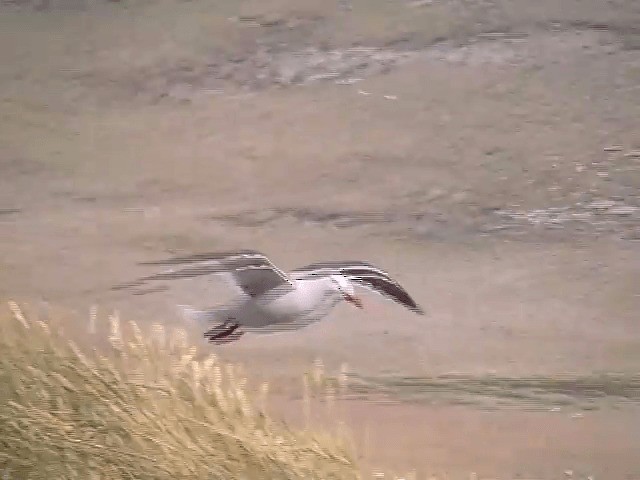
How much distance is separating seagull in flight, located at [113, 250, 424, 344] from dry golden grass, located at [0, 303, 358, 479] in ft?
0.24

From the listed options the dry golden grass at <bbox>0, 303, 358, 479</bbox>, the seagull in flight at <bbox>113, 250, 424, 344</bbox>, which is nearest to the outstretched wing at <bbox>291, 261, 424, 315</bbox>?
the seagull in flight at <bbox>113, 250, 424, 344</bbox>

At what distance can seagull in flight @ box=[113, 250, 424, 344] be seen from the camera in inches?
40.5

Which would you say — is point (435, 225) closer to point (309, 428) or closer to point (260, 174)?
point (260, 174)

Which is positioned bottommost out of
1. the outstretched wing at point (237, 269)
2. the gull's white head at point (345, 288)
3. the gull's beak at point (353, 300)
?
the gull's beak at point (353, 300)

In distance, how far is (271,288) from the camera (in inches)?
41.6

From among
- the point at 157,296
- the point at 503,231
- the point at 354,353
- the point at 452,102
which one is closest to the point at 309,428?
the point at 354,353

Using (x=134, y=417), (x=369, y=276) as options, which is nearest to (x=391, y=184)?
(x=369, y=276)

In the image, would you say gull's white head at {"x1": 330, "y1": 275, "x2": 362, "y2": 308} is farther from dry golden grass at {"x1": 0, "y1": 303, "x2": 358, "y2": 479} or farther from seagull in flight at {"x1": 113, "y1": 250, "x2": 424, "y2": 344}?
dry golden grass at {"x1": 0, "y1": 303, "x2": 358, "y2": 479}

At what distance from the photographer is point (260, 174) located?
103 centimetres

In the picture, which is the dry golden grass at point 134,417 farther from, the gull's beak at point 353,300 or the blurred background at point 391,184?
the gull's beak at point 353,300

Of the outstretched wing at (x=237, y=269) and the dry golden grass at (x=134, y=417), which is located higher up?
the outstretched wing at (x=237, y=269)

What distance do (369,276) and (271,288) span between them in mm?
162

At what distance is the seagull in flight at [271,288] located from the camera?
103cm

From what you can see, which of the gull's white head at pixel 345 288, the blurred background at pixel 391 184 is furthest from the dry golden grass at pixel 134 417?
the gull's white head at pixel 345 288
